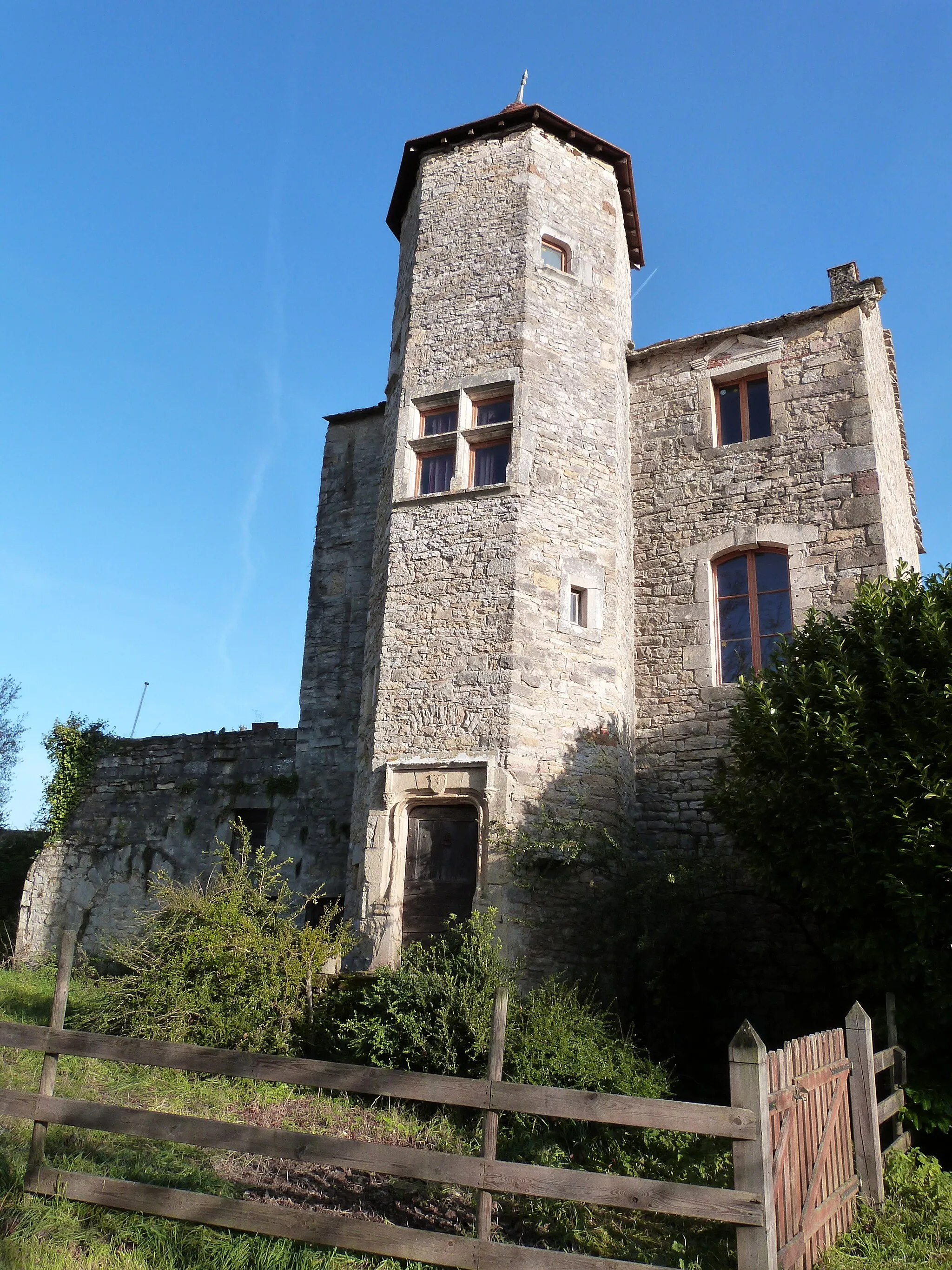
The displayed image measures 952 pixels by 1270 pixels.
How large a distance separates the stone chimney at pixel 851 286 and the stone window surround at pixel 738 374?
87 centimetres

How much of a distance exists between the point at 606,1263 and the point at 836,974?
5411 mm

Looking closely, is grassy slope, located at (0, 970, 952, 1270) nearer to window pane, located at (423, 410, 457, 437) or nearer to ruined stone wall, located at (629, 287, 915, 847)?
ruined stone wall, located at (629, 287, 915, 847)

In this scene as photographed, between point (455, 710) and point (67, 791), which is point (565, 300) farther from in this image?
point (67, 791)

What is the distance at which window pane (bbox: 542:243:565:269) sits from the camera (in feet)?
39.1

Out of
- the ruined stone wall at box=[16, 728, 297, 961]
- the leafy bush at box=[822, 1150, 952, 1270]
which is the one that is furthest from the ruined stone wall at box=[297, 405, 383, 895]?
the leafy bush at box=[822, 1150, 952, 1270]

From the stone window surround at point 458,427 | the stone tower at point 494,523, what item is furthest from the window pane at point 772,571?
the stone window surround at point 458,427

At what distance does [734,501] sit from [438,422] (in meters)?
3.74

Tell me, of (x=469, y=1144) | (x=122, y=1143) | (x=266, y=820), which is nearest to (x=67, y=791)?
(x=266, y=820)

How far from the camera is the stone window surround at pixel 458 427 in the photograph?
1077cm

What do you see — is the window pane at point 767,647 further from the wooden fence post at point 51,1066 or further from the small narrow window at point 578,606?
the wooden fence post at point 51,1066

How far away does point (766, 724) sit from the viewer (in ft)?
25.1

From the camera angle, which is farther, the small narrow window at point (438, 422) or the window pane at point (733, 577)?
the small narrow window at point (438, 422)

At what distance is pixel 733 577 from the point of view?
36.3ft

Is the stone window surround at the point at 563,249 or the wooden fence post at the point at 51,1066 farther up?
the stone window surround at the point at 563,249
